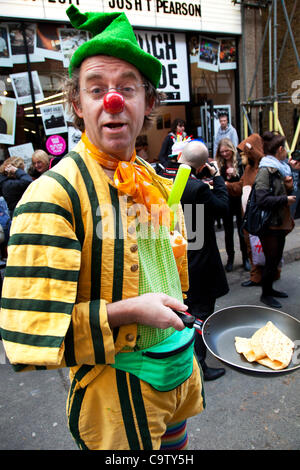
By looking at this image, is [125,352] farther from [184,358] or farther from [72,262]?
[72,262]

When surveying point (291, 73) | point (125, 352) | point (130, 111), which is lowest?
point (125, 352)

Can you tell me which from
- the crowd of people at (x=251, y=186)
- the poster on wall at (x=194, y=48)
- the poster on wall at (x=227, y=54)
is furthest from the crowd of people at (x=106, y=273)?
the poster on wall at (x=227, y=54)

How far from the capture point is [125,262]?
42.8 inches

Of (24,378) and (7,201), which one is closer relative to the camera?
(24,378)

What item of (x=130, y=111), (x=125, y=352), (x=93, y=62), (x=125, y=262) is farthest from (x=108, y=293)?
(x=93, y=62)

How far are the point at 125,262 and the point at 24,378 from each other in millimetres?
2491

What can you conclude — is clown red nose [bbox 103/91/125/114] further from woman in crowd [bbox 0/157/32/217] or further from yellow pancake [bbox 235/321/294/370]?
woman in crowd [bbox 0/157/32/217]

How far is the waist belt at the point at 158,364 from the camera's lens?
3.73 feet

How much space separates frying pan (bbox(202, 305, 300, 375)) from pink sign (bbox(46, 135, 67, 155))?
5.74m

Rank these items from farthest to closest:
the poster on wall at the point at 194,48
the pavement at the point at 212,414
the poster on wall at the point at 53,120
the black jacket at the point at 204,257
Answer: the poster on wall at the point at 194,48
the poster on wall at the point at 53,120
the black jacket at the point at 204,257
the pavement at the point at 212,414

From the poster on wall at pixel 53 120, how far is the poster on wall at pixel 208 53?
3.67 m

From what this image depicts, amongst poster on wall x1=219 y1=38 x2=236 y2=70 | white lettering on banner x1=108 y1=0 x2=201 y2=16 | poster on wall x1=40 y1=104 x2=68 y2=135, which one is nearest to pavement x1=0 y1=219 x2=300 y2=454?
poster on wall x1=40 y1=104 x2=68 y2=135

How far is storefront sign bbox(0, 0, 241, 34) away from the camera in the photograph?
5883 mm

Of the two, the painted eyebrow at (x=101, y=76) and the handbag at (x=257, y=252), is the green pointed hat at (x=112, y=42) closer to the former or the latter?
the painted eyebrow at (x=101, y=76)
